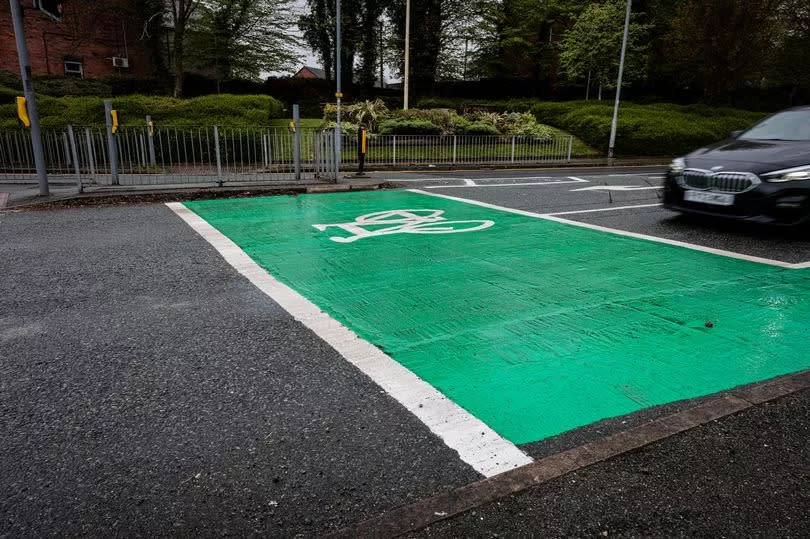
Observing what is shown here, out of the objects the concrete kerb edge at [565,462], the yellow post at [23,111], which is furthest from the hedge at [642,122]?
the concrete kerb edge at [565,462]

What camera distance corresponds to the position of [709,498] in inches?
89.6

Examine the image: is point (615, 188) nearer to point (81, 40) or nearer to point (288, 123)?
point (288, 123)

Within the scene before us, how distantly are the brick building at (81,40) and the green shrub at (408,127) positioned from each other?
1927cm

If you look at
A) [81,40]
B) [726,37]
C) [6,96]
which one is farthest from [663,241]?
[81,40]

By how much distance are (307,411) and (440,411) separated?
0.71m

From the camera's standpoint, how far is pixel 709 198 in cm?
744

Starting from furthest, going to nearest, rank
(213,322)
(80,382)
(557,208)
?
(557,208)
(213,322)
(80,382)

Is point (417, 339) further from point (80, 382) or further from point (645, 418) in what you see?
point (80, 382)

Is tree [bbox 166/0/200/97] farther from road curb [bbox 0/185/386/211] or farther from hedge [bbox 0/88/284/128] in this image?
road curb [bbox 0/185/386/211]

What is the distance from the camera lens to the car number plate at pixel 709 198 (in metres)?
7.21

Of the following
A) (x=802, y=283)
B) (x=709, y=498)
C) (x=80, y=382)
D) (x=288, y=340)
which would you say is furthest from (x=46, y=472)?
(x=802, y=283)

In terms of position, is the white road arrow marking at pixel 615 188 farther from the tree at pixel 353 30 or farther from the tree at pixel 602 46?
the tree at pixel 353 30

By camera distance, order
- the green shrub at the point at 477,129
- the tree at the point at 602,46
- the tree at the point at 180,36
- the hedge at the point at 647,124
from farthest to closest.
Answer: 1. the tree at the point at 180,36
2. the tree at the point at 602,46
3. the hedge at the point at 647,124
4. the green shrub at the point at 477,129

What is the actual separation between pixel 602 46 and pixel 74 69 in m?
29.5
